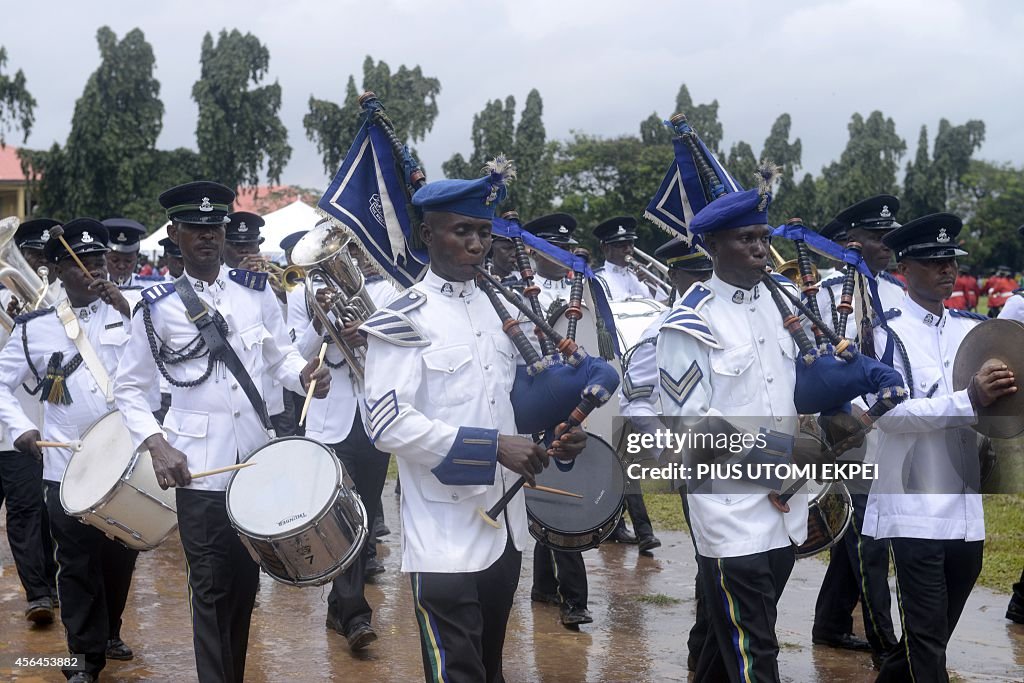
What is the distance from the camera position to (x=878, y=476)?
5602mm

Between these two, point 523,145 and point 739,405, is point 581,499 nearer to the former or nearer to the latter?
point 739,405

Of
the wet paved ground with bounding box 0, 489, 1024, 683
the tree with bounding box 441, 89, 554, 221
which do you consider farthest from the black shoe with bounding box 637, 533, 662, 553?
the tree with bounding box 441, 89, 554, 221

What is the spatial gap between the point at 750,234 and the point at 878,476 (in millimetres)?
1412

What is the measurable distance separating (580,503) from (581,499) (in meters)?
0.02

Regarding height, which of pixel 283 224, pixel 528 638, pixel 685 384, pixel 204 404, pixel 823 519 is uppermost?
pixel 283 224

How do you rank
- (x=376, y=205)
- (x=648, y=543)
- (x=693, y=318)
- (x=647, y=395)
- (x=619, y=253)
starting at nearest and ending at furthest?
(x=693, y=318) → (x=376, y=205) → (x=647, y=395) → (x=648, y=543) → (x=619, y=253)

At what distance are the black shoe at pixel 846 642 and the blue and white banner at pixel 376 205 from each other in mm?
3699

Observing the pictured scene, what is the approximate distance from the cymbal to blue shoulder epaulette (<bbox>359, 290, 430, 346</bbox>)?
2433mm

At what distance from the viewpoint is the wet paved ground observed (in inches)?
264

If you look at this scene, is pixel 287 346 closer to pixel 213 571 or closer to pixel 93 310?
pixel 213 571

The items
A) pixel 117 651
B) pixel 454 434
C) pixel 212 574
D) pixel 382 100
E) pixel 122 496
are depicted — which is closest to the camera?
pixel 454 434

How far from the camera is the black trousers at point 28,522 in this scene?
795 centimetres

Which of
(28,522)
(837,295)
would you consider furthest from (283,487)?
(28,522)

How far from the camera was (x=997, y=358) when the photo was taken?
16.9 ft
